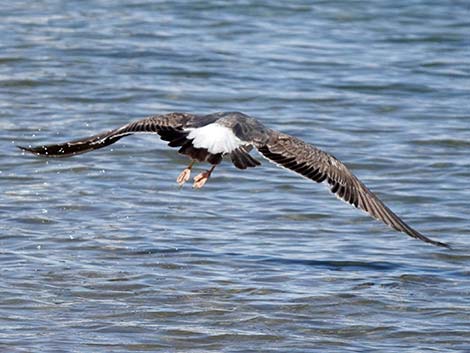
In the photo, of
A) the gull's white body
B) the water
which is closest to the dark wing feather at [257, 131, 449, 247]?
the gull's white body

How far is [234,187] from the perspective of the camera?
29.2ft

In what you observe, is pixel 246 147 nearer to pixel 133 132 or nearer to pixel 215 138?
pixel 215 138

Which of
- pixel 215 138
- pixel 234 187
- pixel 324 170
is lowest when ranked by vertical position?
pixel 234 187

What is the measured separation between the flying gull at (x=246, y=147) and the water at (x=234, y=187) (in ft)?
1.46

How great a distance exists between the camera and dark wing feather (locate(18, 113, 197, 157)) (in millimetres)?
7008

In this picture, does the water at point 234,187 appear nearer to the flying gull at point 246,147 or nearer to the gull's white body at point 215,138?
the flying gull at point 246,147

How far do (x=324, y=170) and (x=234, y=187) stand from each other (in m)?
1.96

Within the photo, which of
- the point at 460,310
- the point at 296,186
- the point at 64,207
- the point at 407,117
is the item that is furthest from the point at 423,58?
the point at 460,310

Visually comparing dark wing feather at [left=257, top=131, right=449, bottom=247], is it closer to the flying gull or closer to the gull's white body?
the flying gull

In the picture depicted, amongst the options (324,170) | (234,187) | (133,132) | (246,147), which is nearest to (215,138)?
(246,147)

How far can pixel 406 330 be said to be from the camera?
616 centimetres

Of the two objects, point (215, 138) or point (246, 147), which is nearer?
point (215, 138)

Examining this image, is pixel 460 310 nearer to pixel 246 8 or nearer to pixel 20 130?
pixel 20 130

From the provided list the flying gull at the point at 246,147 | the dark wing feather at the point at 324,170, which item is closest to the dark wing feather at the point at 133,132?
the flying gull at the point at 246,147
